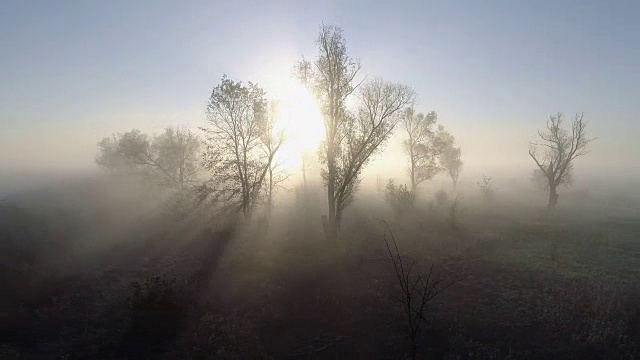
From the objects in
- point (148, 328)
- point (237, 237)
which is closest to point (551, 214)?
point (237, 237)

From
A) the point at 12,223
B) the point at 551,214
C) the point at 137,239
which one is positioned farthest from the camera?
the point at 551,214

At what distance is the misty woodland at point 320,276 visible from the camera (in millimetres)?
12516

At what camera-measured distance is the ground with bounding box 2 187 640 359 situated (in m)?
12.3

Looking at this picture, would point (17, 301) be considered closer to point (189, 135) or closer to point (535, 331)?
point (535, 331)

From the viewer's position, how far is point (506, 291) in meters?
17.1

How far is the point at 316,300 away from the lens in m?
16.4

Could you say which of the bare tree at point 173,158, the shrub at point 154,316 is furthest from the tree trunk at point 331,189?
the bare tree at point 173,158

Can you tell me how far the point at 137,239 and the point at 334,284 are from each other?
18516 mm

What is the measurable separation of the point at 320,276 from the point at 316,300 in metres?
2.63

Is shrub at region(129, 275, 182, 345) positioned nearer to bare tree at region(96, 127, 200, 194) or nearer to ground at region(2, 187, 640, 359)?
ground at region(2, 187, 640, 359)

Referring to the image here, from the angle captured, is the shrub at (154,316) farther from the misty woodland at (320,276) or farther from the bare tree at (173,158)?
the bare tree at (173,158)

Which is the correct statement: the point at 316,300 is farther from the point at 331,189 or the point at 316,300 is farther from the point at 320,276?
the point at 331,189

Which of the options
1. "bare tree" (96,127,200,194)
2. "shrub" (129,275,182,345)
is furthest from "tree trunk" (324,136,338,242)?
"bare tree" (96,127,200,194)

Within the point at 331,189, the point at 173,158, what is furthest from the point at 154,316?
the point at 173,158
